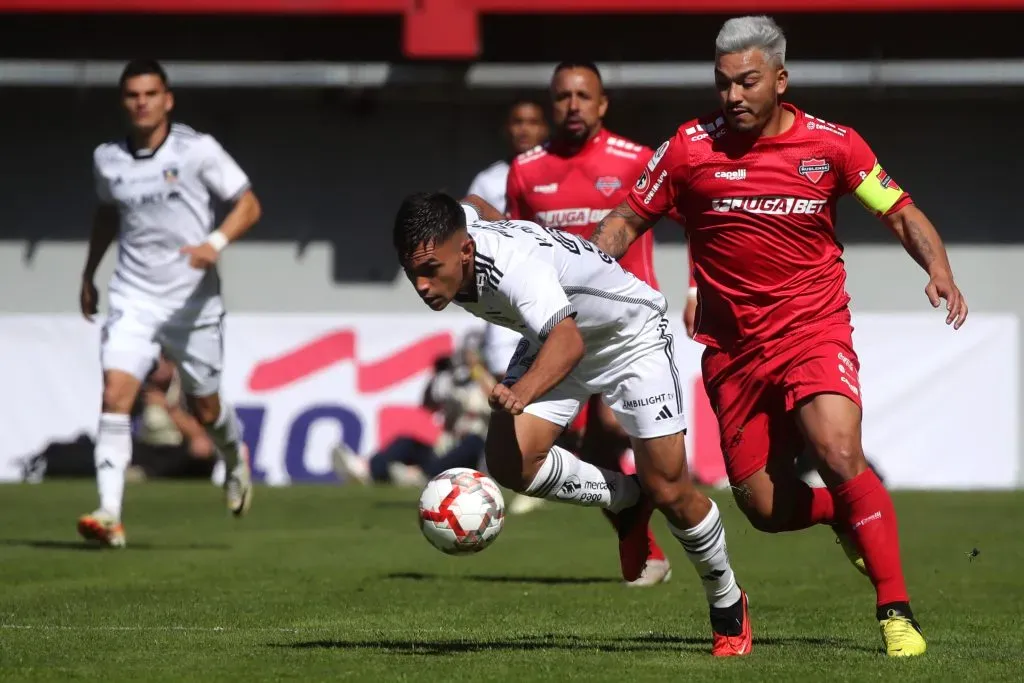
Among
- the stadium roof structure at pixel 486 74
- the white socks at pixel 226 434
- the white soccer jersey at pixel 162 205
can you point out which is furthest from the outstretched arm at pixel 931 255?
Answer: the stadium roof structure at pixel 486 74

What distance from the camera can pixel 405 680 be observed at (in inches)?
226

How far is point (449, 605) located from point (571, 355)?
2.47 m

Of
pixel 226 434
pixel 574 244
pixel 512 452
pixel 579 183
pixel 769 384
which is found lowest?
pixel 226 434

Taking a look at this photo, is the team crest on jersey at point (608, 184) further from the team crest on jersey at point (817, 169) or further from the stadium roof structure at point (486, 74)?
the stadium roof structure at point (486, 74)

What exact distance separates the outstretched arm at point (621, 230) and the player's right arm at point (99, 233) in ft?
16.1

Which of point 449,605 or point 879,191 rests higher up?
point 879,191

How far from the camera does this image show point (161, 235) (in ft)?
36.7

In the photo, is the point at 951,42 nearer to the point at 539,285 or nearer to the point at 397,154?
the point at 397,154

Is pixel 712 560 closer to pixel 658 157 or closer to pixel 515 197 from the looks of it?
pixel 658 157

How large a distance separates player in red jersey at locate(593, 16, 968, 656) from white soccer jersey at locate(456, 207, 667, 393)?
1.10 feet

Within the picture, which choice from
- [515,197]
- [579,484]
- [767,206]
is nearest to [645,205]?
[767,206]

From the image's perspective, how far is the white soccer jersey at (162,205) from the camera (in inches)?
437

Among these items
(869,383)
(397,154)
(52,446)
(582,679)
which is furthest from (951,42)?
(582,679)

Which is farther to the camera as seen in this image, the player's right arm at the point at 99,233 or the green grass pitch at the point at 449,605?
the player's right arm at the point at 99,233
